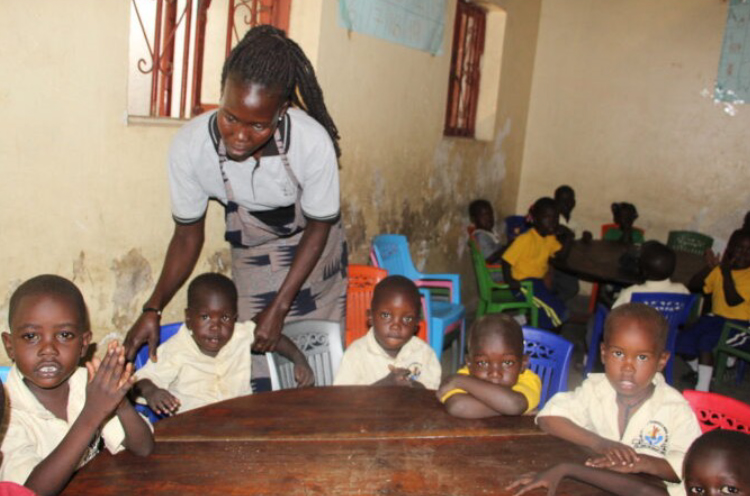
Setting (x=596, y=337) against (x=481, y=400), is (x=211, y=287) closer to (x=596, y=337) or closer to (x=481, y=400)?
(x=481, y=400)

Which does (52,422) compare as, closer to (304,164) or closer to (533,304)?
(304,164)

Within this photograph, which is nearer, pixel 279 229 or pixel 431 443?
pixel 431 443

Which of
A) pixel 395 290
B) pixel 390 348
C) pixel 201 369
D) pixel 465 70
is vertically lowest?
pixel 201 369

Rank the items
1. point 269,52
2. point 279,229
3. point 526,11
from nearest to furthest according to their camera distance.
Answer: point 269,52, point 279,229, point 526,11

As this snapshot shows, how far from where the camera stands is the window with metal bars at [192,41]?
11.0 ft

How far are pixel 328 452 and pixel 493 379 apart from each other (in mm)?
742

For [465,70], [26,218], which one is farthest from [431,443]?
[465,70]

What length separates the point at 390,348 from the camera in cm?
285

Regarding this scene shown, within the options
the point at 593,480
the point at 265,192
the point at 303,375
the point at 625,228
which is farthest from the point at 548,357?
the point at 625,228

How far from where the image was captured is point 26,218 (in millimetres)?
2764

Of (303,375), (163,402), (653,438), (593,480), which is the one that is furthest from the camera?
(303,375)

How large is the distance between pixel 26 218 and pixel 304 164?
41.8 inches

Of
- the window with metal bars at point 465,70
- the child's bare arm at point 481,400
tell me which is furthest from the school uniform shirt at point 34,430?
the window with metal bars at point 465,70

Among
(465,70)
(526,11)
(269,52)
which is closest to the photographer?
(269,52)
